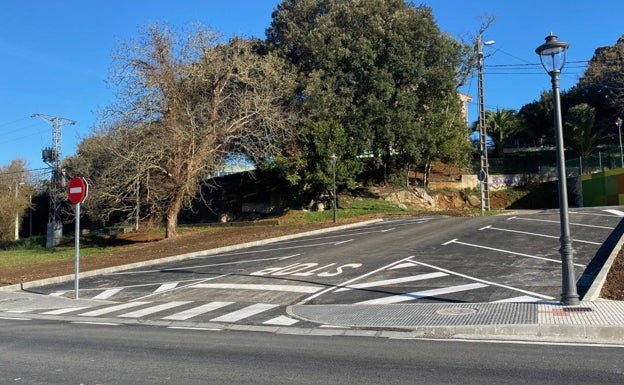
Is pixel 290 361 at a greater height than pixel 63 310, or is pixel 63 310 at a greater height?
pixel 290 361

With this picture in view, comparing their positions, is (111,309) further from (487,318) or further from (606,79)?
(606,79)

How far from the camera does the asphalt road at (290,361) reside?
605 cm

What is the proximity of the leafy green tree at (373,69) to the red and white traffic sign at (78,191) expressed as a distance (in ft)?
71.1

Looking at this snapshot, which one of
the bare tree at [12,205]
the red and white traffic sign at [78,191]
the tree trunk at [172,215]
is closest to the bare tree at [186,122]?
the tree trunk at [172,215]

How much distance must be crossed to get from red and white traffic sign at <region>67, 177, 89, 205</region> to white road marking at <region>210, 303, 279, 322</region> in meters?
6.24

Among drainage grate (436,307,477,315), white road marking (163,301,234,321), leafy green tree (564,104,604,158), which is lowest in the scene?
white road marking (163,301,234,321)

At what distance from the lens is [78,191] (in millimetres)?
15055

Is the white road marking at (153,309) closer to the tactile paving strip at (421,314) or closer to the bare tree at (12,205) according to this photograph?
the tactile paving strip at (421,314)

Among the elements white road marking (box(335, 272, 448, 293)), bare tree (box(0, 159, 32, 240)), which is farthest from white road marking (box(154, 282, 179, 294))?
bare tree (box(0, 159, 32, 240))

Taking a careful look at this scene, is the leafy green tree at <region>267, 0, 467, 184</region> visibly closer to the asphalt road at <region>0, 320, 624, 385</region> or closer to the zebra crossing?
the zebra crossing

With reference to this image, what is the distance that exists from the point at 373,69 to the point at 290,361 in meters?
32.5

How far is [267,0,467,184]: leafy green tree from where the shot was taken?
121 ft

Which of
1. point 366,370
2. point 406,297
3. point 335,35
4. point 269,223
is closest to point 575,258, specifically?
point 406,297

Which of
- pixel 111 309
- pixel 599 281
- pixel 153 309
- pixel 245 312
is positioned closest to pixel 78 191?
pixel 111 309
